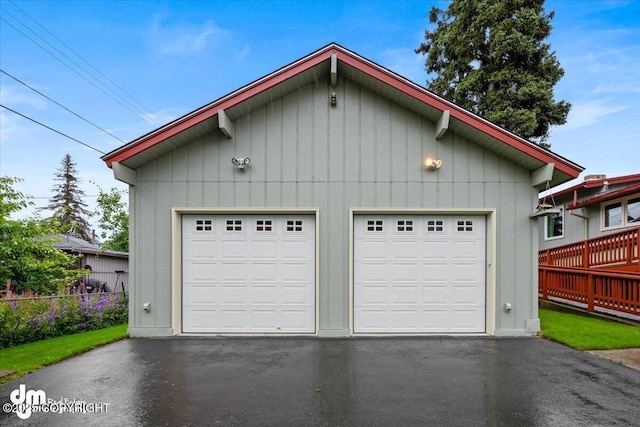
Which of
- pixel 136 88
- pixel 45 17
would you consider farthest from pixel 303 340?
pixel 136 88

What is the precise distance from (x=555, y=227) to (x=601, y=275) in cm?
811

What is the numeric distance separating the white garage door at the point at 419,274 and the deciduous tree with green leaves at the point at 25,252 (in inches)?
323

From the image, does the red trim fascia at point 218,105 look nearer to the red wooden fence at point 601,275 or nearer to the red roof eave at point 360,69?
the red roof eave at point 360,69

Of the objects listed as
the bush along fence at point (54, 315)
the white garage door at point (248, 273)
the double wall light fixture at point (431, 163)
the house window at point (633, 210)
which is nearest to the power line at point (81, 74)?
the bush along fence at point (54, 315)

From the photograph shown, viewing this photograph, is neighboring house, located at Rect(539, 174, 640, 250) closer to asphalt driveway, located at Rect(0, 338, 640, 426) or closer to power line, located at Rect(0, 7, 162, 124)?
asphalt driveway, located at Rect(0, 338, 640, 426)

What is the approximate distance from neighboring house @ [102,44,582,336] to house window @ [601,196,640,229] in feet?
21.8

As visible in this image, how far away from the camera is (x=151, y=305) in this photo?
6.62 meters

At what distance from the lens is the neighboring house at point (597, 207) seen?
35.9ft

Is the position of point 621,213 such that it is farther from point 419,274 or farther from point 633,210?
point 419,274

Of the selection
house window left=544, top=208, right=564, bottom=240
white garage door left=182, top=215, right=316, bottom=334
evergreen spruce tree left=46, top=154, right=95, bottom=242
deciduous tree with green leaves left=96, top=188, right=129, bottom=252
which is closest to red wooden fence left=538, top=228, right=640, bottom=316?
house window left=544, top=208, right=564, bottom=240

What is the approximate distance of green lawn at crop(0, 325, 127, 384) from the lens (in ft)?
15.8

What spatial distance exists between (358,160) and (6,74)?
848 centimetres

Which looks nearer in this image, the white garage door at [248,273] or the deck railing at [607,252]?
the white garage door at [248,273]

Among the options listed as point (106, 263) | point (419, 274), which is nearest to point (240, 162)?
point (419, 274)
